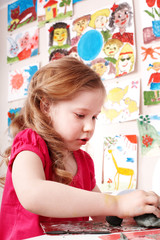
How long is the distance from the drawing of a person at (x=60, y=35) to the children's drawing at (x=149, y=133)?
1.71ft

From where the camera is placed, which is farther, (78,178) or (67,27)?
(67,27)

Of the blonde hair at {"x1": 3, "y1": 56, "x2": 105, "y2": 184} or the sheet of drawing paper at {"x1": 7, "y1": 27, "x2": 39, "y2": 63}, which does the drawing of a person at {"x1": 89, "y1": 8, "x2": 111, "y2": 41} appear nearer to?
the sheet of drawing paper at {"x1": 7, "y1": 27, "x2": 39, "y2": 63}

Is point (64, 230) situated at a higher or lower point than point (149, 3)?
lower

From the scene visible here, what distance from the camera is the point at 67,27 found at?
1.42m

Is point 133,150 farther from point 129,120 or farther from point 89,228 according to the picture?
point 89,228

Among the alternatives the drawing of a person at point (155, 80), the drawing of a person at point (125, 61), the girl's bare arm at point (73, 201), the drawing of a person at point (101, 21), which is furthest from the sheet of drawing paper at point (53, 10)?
the girl's bare arm at point (73, 201)

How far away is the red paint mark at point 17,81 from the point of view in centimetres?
159

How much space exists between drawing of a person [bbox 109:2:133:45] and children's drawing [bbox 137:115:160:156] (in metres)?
0.31

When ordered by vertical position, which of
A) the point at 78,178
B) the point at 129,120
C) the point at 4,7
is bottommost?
the point at 78,178

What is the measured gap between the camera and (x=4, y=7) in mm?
1743

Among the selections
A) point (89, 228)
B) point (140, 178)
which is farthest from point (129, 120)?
point (89, 228)

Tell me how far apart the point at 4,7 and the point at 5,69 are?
14.2 inches

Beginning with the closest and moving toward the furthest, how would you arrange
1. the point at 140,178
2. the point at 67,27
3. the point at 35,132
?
the point at 35,132 < the point at 140,178 < the point at 67,27

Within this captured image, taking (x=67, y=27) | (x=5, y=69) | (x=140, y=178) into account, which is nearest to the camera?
(x=140, y=178)
